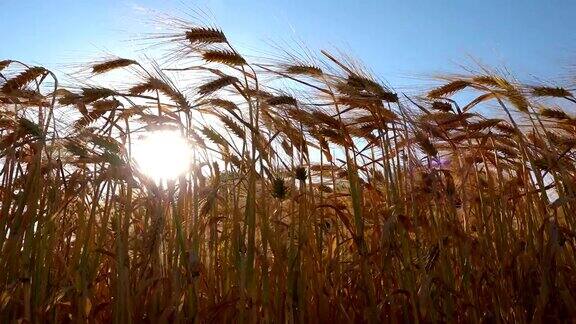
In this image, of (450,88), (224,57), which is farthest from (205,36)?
(450,88)

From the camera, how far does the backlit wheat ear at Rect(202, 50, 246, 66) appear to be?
7.20 feet

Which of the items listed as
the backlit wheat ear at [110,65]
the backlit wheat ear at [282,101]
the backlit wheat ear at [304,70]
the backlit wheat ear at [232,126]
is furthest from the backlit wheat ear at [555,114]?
the backlit wheat ear at [110,65]

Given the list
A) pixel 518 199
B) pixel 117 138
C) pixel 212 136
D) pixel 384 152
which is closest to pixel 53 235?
pixel 117 138

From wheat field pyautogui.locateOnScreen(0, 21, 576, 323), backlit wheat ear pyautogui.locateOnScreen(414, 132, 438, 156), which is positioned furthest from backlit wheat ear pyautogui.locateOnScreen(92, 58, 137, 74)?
backlit wheat ear pyautogui.locateOnScreen(414, 132, 438, 156)

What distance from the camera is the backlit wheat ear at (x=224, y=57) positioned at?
2193 millimetres

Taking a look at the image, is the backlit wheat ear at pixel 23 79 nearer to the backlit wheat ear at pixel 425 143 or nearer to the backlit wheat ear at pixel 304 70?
the backlit wheat ear at pixel 304 70

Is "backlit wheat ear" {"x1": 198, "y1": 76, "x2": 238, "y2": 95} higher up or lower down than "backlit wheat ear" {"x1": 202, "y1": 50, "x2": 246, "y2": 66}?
lower down

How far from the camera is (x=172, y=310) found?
1.62 meters

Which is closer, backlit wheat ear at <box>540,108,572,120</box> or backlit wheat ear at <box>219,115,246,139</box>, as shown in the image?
backlit wheat ear at <box>219,115,246,139</box>

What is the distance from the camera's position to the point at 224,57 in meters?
2.21

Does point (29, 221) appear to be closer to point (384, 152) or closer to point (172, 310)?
point (172, 310)

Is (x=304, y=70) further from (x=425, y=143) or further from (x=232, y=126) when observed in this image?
(x=425, y=143)

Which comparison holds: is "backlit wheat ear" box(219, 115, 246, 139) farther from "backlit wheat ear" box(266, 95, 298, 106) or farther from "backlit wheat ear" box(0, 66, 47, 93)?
"backlit wheat ear" box(0, 66, 47, 93)

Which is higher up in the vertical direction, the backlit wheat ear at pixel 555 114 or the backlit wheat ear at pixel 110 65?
the backlit wheat ear at pixel 110 65
